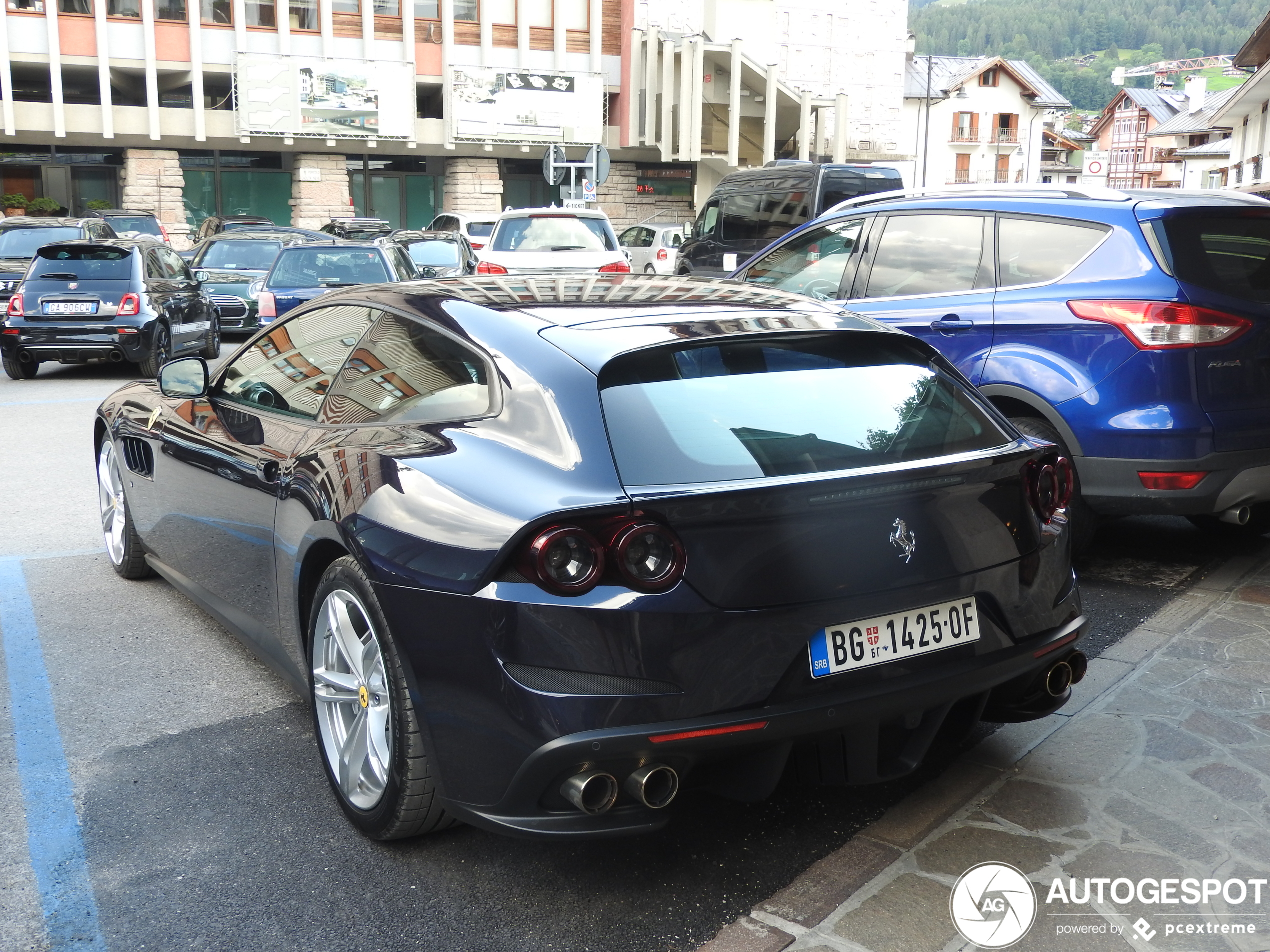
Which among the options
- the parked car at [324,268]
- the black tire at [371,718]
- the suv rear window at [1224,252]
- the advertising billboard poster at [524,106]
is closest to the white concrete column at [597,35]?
the advertising billboard poster at [524,106]

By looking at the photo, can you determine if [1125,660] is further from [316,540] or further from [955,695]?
[316,540]

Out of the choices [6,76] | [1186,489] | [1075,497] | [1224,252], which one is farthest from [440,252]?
[6,76]

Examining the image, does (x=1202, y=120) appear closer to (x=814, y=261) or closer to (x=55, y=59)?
(x=55, y=59)

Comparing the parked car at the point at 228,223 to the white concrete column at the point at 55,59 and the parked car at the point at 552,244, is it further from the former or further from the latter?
the parked car at the point at 552,244

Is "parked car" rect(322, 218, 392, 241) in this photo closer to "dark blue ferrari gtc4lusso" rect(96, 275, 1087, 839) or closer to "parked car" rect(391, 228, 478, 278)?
"parked car" rect(391, 228, 478, 278)

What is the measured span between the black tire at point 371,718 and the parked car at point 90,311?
1121 cm

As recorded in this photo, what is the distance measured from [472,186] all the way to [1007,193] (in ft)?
121

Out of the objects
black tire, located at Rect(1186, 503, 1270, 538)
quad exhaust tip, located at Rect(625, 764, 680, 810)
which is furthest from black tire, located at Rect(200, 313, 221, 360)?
quad exhaust tip, located at Rect(625, 764, 680, 810)

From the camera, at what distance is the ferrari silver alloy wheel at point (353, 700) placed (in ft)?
10.3

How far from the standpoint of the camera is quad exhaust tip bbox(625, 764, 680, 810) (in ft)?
8.68

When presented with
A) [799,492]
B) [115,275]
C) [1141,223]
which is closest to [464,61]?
[115,275]

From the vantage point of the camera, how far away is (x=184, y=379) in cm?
473

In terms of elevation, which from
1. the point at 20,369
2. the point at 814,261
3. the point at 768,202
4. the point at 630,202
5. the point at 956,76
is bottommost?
the point at 20,369

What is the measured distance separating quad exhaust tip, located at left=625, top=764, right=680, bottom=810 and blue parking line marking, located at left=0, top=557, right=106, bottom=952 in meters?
1.22
